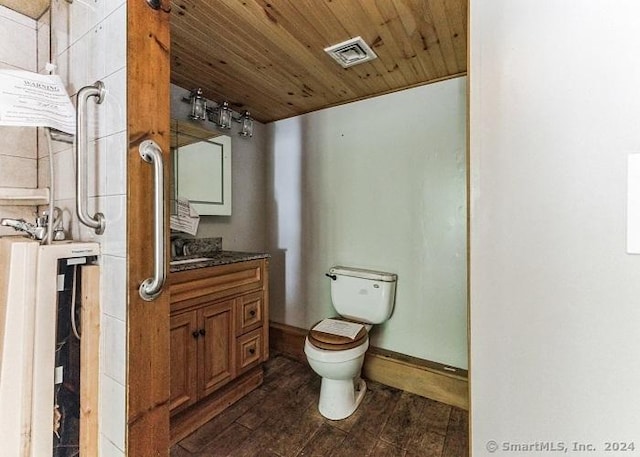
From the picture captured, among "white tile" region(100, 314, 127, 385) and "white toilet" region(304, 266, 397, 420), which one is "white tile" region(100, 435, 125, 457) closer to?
"white tile" region(100, 314, 127, 385)

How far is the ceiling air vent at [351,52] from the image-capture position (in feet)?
4.80

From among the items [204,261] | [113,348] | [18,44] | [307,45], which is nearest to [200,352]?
[204,261]

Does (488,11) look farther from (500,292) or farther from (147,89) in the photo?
(147,89)

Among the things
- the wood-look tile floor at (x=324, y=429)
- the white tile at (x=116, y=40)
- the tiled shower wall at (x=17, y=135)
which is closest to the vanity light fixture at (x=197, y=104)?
the tiled shower wall at (x=17, y=135)

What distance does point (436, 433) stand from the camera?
4.88ft

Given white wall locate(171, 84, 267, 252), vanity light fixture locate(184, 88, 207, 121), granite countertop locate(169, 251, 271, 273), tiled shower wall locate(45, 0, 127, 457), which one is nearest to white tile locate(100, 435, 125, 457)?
tiled shower wall locate(45, 0, 127, 457)

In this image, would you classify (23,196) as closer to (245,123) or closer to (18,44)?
(18,44)

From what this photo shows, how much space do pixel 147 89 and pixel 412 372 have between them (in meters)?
2.05

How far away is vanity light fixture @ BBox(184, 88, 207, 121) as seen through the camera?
75.4 inches

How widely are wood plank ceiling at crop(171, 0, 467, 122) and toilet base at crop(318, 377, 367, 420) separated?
1.90 metres

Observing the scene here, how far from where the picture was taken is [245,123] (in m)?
2.34

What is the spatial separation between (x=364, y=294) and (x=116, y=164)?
1.61 metres

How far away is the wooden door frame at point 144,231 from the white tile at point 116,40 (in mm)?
23

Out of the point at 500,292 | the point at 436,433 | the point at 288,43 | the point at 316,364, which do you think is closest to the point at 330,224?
the point at 316,364
